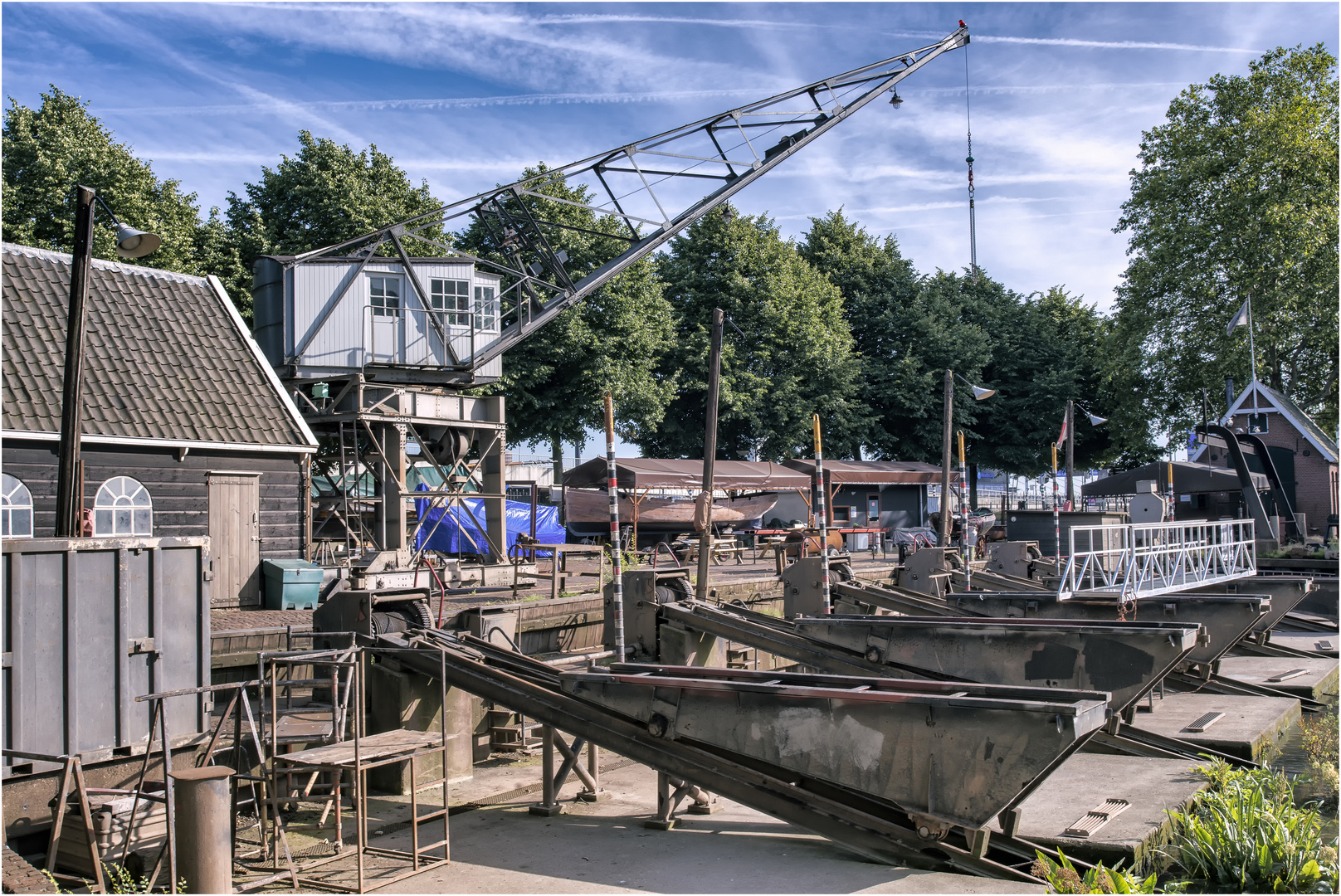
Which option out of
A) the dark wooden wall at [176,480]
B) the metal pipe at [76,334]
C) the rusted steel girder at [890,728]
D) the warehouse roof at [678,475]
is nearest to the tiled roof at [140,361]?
the dark wooden wall at [176,480]

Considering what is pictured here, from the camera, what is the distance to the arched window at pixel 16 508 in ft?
45.9

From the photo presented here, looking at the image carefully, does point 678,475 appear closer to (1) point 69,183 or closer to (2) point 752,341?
(2) point 752,341

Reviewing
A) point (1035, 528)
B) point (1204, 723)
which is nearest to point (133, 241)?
point (1204, 723)

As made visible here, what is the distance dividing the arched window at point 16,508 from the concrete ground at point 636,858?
780cm

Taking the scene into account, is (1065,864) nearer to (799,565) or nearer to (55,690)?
(55,690)

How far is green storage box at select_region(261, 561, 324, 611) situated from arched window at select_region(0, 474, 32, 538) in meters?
3.53

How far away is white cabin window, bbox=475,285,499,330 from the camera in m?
24.7

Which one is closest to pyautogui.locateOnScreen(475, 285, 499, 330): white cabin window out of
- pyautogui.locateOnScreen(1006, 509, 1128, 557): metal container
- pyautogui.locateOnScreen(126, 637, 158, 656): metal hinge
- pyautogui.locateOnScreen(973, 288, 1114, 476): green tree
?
pyautogui.locateOnScreen(1006, 509, 1128, 557): metal container

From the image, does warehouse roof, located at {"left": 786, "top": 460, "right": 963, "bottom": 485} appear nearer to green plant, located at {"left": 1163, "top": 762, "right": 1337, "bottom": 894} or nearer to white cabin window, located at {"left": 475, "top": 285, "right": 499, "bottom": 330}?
white cabin window, located at {"left": 475, "top": 285, "right": 499, "bottom": 330}

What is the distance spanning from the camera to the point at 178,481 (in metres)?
16.0

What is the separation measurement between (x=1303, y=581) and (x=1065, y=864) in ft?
48.4

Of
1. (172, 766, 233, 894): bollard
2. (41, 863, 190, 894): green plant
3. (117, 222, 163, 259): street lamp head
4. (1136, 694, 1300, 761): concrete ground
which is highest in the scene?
(117, 222, 163, 259): street lamp head

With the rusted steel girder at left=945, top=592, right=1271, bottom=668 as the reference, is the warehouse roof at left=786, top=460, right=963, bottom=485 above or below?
above

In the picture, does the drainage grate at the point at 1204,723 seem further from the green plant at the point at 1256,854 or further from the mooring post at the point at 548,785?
the mooring post at the point at 548,785
